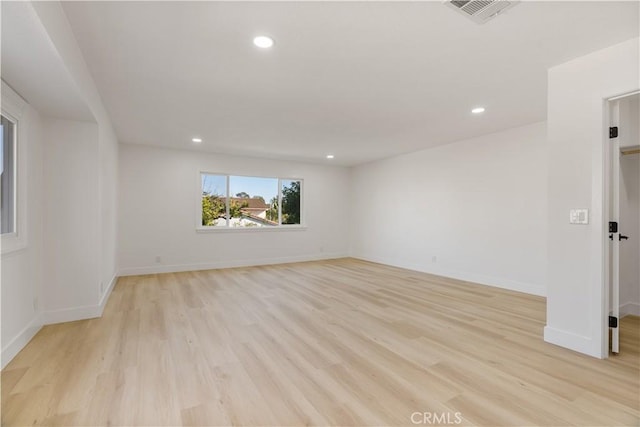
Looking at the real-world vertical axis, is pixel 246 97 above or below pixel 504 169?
above

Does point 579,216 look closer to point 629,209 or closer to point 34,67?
point 629,209

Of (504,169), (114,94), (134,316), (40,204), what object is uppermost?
(114,94)

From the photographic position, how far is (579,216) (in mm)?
2521

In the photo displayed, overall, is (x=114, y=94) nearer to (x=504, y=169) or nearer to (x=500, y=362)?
(x=500, y=362)

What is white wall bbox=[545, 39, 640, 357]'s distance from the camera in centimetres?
238

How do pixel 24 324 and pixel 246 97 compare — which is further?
pixel 246 97

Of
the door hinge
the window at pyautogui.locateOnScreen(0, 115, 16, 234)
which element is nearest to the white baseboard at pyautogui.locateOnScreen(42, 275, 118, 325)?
the window at pyautogui.locateOnScreen(0, 115, 16, 234)

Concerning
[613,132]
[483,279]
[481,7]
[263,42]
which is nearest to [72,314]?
[263,42]

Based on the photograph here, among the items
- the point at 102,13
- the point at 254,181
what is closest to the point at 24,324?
the point at 102,13

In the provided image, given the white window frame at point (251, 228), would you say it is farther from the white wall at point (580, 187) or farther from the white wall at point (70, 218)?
the white wall at point (580, 187)

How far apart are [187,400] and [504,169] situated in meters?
5.06

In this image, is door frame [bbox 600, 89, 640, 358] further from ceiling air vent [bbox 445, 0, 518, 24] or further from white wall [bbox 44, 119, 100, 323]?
white wall [bbox 44, 119, 100, 323]

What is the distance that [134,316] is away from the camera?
11.1ft

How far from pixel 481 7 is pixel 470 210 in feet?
12.7
